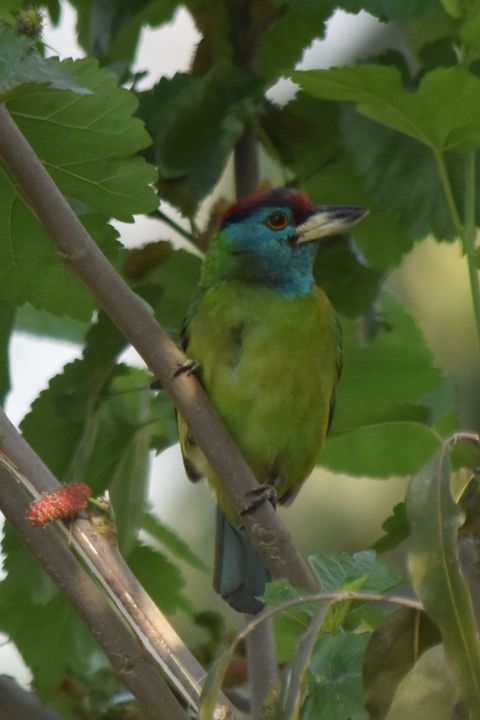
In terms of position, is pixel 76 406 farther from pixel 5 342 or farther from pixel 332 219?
pixel 332 219

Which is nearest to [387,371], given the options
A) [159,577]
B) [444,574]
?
[159,577]

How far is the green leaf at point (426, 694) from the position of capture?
1193 mm

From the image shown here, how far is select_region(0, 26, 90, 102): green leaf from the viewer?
1.40 metres

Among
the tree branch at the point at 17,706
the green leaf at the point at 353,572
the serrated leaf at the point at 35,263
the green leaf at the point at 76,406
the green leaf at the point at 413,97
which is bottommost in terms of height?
the green leaf at the point at 353,572

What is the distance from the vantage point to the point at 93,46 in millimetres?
2125

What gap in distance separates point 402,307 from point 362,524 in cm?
273

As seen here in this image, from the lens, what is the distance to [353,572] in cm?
140

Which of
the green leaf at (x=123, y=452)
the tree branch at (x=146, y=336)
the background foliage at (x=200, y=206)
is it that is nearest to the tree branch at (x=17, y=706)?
the background foliage at (x=200, y=206)

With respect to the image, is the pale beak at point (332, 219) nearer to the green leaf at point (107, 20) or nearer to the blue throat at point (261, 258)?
the blue throat at point (261, 258)

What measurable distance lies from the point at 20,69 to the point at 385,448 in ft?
2.95

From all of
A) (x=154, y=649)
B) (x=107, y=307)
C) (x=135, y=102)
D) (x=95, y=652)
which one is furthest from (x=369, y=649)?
(x=95, y=652)

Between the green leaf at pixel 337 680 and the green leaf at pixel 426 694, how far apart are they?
68 mm

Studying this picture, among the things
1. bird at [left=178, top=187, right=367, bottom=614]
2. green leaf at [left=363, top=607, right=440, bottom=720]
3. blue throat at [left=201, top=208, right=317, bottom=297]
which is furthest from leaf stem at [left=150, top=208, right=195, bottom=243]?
green leaf at [left=363, top=607, right=440, bottom=720]

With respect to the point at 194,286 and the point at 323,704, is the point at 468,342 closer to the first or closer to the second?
the point at 194,286
